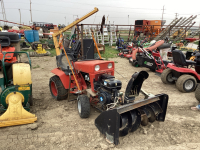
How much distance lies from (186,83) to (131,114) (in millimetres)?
3034

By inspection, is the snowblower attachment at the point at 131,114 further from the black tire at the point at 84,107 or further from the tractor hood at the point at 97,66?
the tractor hood at the point at 97,66

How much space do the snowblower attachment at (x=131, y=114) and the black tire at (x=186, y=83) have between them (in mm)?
2190

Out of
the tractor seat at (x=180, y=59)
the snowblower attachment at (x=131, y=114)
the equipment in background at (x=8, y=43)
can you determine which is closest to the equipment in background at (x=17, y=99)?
the equipment in background at (x=8, y=43)

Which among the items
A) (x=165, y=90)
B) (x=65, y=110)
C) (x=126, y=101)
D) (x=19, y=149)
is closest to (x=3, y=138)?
(x=19, y=149)

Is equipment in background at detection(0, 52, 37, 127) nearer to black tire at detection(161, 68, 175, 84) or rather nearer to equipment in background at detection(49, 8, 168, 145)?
equipment in background at detection(49, 8, 168, 145)

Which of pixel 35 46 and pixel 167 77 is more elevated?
pixel 35 46

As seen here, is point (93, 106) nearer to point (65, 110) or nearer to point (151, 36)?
point (65, 110)

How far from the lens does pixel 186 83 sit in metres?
5.13

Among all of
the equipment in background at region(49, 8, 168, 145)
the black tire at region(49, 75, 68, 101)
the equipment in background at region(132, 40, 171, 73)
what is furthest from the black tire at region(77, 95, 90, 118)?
the equipment in background at region(132, 40, 171, 73)

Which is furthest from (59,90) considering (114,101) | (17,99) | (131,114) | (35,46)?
(35,46)

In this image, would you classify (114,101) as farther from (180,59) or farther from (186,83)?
(180,59)

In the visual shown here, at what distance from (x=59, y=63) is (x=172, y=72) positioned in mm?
3808

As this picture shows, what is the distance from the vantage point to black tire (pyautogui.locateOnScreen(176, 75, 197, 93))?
5.06 meters

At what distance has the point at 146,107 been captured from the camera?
326 cm
